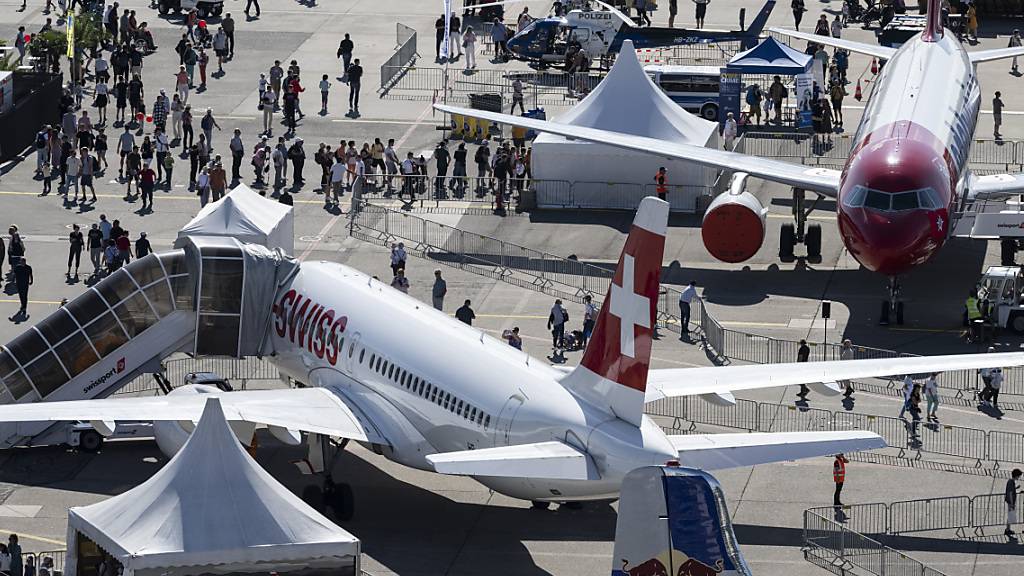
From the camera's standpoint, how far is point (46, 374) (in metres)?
51.5

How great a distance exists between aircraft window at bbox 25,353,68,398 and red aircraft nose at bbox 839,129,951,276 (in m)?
22.4

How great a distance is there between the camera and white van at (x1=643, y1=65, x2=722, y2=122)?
3248 inches

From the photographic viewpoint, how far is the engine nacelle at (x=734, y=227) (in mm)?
63312

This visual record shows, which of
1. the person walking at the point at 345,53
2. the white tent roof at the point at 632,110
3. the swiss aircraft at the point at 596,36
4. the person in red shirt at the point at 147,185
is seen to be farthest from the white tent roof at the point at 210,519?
the swiss aircraft at the point at 596,36

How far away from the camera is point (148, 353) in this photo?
52.4 meters

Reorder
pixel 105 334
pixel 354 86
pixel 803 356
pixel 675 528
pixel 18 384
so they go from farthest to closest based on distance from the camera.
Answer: pixel 354 86
pixel 803 356
pixel 105 334
pixel 18 384
pixel 675 528

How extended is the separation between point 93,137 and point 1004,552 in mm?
43631

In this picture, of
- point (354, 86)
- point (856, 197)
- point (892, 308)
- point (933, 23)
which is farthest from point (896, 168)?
point (354, 86)

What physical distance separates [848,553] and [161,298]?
19.0 meters

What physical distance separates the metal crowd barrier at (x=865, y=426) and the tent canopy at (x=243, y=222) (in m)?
11.4

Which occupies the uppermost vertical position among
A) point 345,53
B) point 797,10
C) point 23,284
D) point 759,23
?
point 797,10

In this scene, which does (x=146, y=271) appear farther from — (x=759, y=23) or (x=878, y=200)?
(x=759, y=23)

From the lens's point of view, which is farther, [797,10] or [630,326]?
[797,10]

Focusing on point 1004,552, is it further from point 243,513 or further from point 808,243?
point 808,243
